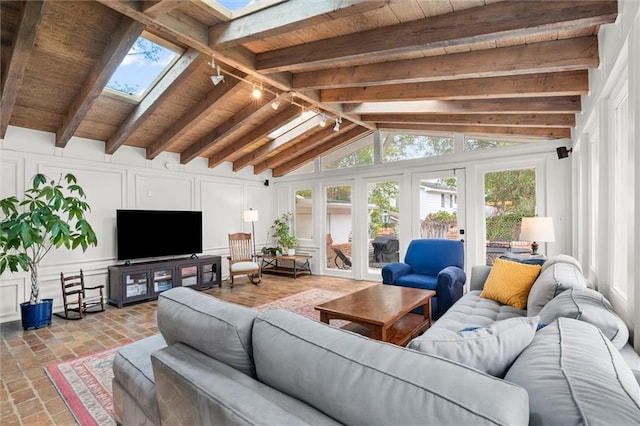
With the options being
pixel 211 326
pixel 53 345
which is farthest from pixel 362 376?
pixel 53 345

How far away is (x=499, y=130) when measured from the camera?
4648mm

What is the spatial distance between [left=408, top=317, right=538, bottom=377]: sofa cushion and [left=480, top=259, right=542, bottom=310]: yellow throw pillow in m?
1.78

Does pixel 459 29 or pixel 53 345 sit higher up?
pixel 459 29

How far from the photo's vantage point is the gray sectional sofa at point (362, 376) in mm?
712

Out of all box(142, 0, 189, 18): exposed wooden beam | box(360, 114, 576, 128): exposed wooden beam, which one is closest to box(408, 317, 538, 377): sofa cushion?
box(142, 0, 189, 18): exposed wooden beam

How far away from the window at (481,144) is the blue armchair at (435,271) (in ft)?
5.85

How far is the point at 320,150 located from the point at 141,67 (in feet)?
11.9

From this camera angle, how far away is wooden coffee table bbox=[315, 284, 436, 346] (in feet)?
8.05

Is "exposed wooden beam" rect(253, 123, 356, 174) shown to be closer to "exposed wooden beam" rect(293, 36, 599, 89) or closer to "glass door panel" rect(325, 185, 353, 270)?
"glass door panel" rect(325, 185, 353, 270)

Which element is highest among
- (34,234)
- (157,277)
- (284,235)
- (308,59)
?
(308,59)

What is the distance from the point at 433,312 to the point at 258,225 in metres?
4.60

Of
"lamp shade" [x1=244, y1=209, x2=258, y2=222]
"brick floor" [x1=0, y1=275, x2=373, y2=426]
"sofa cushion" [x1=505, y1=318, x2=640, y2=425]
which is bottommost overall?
"brick floor" [x1=0, y1=275, x2=373, y2=426]

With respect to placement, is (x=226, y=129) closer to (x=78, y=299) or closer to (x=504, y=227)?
(x=78, y=299)

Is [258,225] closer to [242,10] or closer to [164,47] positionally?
[164,47]
